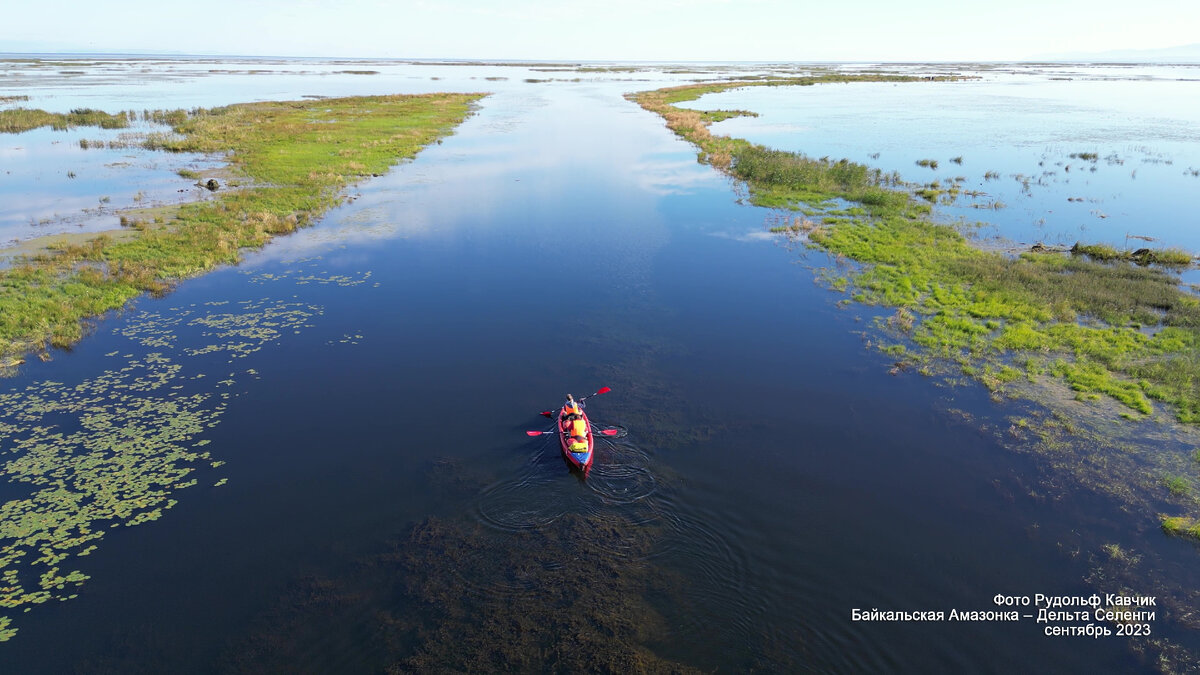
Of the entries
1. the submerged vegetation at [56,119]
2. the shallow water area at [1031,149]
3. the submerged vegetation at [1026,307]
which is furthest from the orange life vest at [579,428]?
the submerged vegetation at [56,119]

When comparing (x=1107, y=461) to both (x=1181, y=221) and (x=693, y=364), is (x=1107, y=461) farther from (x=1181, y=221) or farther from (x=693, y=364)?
(x=1181, y=221)

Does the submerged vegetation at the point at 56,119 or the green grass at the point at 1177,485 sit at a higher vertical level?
the submerged vegetation at the point at 56,119

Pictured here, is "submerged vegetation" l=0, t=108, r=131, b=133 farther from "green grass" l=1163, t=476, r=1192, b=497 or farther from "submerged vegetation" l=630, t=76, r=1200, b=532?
"green grass" l=1163, t=476, r=1192, b=497

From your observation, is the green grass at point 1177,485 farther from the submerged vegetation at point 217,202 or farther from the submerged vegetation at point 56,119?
the submerged vegetation at point 56,119

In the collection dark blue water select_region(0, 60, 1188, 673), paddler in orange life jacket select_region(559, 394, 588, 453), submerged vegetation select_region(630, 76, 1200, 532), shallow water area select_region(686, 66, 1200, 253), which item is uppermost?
shallow water area select_region(686, 66, 1200, 253)

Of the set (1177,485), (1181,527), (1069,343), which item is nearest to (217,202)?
(1069,343)

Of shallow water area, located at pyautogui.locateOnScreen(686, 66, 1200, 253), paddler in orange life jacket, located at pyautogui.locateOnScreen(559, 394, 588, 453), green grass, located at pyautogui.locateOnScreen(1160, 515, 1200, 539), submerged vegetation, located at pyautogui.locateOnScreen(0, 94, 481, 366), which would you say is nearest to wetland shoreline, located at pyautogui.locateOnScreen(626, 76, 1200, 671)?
green grass, located at pyautogui.locateOnScreen(1160, 515, 1200, 539)

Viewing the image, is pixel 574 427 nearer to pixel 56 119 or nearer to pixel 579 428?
pixel 579 428
